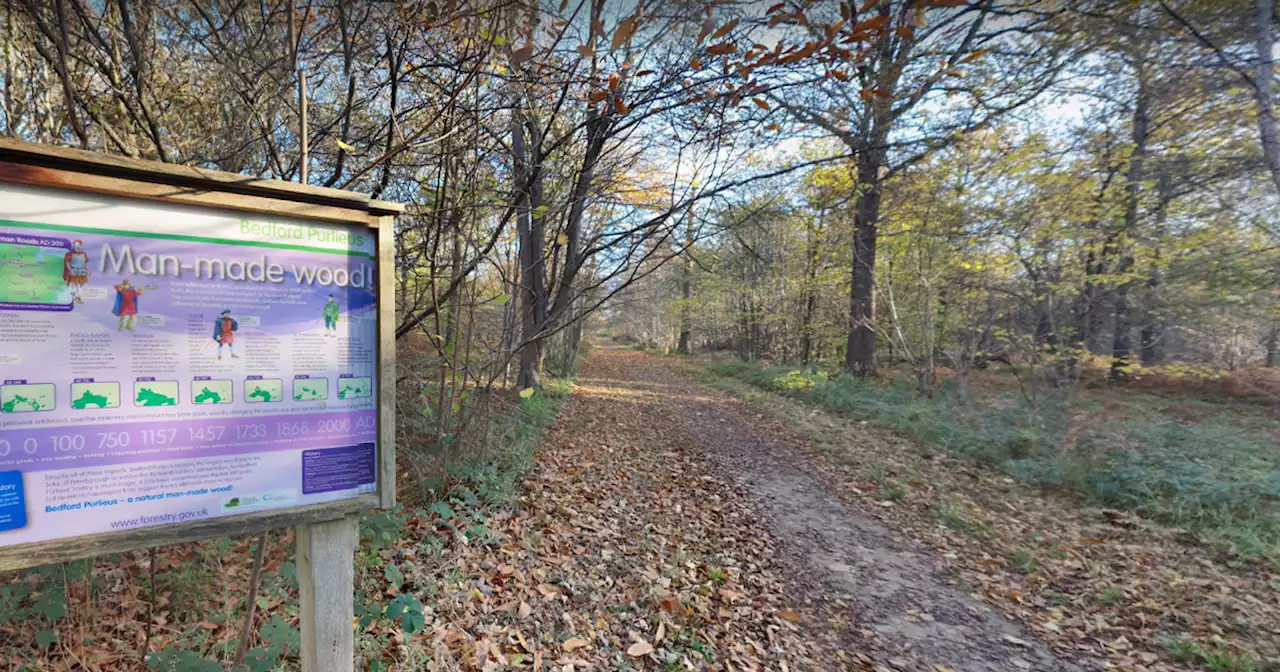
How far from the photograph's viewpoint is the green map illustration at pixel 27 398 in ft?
4.38

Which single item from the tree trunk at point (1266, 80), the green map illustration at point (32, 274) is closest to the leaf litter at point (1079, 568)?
the tree trunk at point (1266, 80)

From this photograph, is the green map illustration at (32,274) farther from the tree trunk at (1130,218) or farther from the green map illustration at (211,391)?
the tree trunk at (1130,218)

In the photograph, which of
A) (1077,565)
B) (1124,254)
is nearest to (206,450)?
(1077,565)

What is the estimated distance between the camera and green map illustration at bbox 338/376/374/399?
181 centimetres

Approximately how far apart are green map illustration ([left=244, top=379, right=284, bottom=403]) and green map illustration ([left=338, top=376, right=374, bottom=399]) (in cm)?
18

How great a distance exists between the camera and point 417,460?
4.82m

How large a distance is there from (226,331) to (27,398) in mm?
458

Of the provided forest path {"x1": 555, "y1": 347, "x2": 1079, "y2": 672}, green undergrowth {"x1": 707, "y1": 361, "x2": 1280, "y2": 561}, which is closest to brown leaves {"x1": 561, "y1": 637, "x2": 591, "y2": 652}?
forest path {"x1": 555, "y1": 347, "x2": 1079, "y2": 672}

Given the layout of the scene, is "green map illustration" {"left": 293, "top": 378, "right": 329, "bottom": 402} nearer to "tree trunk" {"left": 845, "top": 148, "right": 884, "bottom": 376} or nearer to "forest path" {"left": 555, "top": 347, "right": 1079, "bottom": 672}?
"forest path" {"left": 555, "top": 347, "right": 1079, "bottom": 672}

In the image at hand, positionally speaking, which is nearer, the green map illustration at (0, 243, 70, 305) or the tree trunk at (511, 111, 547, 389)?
the green map illustration at (0, 243, 70, 305)

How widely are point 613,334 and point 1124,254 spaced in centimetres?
4910

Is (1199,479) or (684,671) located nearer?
(684,671)

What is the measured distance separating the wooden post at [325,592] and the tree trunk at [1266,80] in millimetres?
8087

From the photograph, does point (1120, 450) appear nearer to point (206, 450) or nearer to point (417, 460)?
→ point (417, 460)
